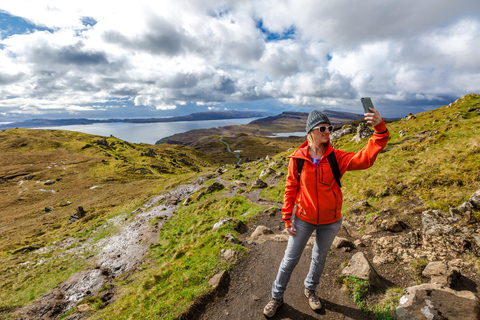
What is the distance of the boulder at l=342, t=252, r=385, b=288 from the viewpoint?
7.06 m

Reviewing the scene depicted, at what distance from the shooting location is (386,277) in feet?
24.7

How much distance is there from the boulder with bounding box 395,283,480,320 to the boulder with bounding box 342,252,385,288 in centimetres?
118

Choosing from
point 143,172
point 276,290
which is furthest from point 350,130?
point 143,172

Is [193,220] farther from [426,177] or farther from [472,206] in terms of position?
[472,206]

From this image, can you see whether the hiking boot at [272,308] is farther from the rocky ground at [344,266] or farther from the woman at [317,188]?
the woman at [317,188]

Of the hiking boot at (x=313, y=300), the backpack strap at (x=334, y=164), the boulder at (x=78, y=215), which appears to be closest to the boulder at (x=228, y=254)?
the hiking boot at (x=313, y=300)

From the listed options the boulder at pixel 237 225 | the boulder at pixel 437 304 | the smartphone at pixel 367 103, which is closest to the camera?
the smartphone at pixel 367 103

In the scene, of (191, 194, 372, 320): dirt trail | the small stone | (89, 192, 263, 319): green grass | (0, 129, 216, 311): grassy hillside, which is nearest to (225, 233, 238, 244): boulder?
(89, 192, 263, 319): green grass

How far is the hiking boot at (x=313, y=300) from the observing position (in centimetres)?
652

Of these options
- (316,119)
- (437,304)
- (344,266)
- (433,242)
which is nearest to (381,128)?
(316,119)

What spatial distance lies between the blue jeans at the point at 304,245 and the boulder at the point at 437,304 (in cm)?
A: 230

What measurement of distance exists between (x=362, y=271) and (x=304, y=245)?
128 inches

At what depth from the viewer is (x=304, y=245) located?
601 centimetres

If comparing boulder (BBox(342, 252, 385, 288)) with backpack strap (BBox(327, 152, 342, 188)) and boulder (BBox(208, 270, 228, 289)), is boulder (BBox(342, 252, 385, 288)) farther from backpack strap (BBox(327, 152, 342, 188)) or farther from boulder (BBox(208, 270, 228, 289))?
boulder (BBox(208, 270, 228, 289))
